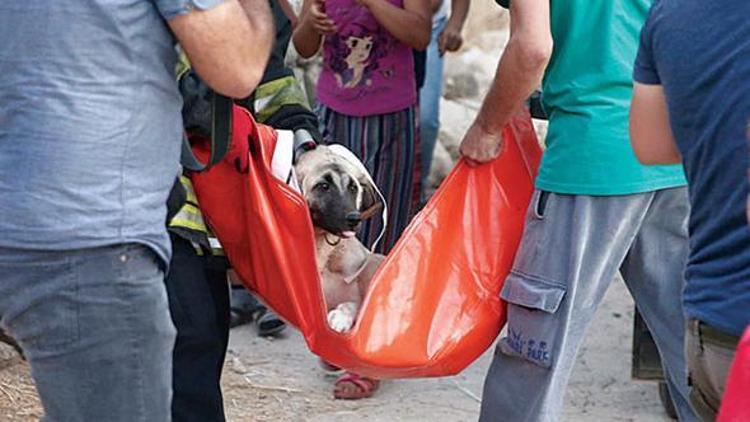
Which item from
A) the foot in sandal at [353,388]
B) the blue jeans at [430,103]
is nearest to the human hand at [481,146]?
the foot in sandal at [353,388]

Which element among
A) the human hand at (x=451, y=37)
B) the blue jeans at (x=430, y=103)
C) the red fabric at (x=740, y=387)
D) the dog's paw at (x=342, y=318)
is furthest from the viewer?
the blue jeans at (x=430, y=103)

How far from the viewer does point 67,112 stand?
240cm

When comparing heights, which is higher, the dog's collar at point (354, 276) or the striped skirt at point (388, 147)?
the dog's collar at point (354, 276)

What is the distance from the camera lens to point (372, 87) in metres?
5.05

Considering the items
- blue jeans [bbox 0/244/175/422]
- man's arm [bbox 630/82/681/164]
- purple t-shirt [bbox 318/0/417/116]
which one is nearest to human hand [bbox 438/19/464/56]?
purple t-shirt [bbox 318/0/417/116]

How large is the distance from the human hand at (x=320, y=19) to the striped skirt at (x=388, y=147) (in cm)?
33

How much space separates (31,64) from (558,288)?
1.63m

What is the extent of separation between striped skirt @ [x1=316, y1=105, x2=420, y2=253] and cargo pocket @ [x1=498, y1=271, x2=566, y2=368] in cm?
142

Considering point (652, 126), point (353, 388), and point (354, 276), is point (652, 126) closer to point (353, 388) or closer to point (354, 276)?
point (354, 276)

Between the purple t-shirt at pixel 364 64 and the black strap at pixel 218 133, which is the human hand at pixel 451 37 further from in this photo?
the black strap at pixel 218 133

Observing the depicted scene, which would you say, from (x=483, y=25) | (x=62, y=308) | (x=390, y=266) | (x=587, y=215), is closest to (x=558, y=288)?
(x=587, y=215)

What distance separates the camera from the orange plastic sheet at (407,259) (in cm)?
353

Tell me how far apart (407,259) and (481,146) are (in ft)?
1.20

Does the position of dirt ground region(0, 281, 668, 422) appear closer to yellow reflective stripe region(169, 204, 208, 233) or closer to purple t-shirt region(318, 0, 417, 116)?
purple t-shirt region(318, 0, 417, 116)
